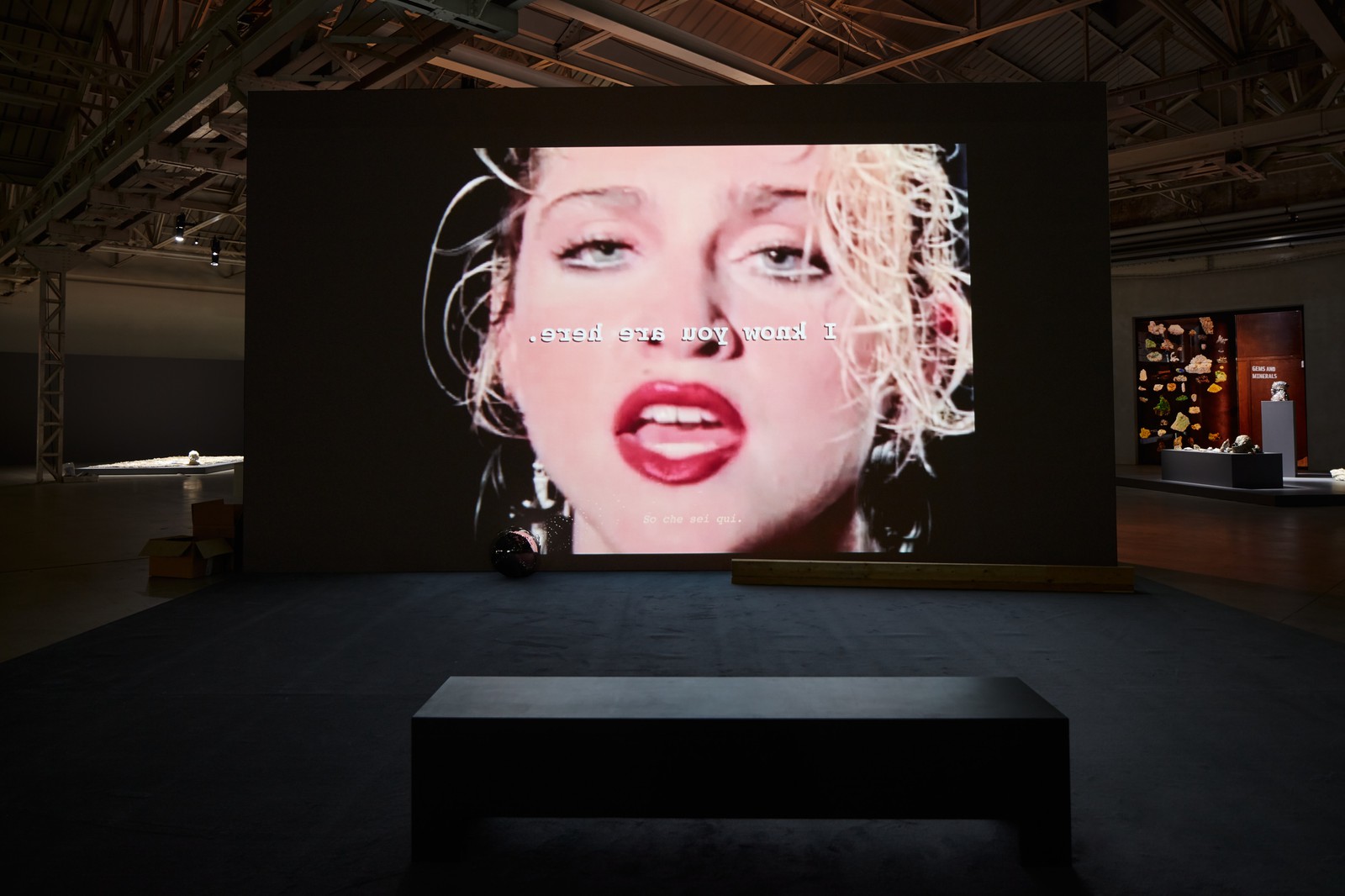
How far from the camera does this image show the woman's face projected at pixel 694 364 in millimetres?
6895

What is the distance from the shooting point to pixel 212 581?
6.61 meters

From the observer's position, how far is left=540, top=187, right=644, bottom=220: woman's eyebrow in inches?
275

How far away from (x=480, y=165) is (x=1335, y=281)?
655 inches

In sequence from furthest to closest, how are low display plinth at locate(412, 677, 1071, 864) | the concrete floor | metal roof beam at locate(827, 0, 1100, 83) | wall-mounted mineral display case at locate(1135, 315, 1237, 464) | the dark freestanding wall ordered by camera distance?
wall-mounted mineral display case at locate(1135, 315, 1237, 464) < metal roof beam at locate(827, 0, 1100, 83) < the dark freestanding wall < the concrete floor < low display plinth at locate(412, 677, 1071, 864)

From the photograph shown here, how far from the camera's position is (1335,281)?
52.5ft

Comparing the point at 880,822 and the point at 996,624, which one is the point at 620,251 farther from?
the point at 880,822

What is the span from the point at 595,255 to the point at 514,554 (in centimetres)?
250

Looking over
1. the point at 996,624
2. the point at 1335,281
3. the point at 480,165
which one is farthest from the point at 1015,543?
the point at 1335,281

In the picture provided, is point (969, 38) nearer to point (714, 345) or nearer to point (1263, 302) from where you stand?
point (714, 345)

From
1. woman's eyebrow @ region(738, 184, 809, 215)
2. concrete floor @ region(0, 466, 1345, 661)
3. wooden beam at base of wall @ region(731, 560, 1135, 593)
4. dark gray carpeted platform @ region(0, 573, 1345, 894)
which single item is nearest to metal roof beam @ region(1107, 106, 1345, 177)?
concrete floor @ region(0, 466, 1345, 661)

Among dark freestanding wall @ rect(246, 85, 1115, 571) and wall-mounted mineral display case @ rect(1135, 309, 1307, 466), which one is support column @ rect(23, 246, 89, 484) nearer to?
dark freestanding wall @ rect(246, 85, 1115, 571)

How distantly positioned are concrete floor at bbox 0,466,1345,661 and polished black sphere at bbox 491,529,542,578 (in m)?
2.22

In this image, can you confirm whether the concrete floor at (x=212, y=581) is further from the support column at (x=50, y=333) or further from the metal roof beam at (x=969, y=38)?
the metal roof beam at (x=969, y=38)
